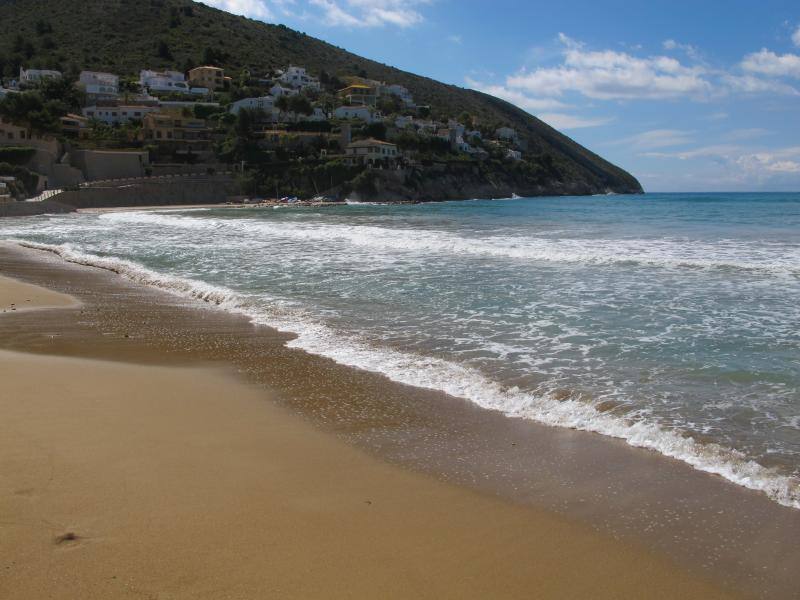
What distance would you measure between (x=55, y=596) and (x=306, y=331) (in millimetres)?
6335

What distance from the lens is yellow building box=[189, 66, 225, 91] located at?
10725 centimetres

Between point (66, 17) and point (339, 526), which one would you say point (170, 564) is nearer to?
point (339, 526)

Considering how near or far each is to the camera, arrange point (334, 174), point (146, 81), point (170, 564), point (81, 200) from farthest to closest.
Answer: point (146, 81), point (334, 174), point (81, 200), point (170, 564)

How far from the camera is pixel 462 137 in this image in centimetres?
11612

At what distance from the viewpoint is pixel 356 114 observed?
346 feet

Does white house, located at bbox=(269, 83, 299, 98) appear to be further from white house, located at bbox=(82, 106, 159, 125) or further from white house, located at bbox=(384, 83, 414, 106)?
white house, located at bbox=(384, 83, 414, 106)

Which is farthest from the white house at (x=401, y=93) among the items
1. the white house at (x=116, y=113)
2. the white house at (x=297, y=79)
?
the white house at (x=116, y=113)

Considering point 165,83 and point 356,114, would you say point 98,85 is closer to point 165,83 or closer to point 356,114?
point 165,83

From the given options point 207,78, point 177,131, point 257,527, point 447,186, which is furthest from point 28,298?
point 207,78

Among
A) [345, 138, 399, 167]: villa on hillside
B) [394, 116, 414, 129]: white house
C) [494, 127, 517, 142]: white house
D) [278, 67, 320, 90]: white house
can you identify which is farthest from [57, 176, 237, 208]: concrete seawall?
[494, 127, 517, 142]: white house

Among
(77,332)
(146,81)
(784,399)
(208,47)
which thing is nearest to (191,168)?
(146,81)

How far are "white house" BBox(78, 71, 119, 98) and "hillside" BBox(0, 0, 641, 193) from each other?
9.87 m

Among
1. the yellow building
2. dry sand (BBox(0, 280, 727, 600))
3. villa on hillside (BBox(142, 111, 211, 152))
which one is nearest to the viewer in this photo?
dry sand (BBox(0, 280, 727, 600))

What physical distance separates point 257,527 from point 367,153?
87.1 metres
